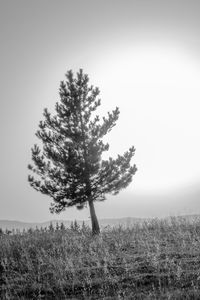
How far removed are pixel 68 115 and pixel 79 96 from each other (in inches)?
64.0

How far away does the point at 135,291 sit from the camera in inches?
279

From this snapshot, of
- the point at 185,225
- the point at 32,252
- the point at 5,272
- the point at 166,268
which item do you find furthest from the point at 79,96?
the point at 166,268

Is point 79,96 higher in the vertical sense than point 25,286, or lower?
higher

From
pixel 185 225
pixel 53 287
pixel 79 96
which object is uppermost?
pixel 79 96

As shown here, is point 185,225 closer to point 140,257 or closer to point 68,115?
point 140,257

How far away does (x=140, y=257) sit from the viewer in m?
9.74

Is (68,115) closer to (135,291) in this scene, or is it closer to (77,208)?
(77,208)

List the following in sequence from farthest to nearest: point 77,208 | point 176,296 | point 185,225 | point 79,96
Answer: point 79,96 < point 77,208 < point 185,225 < point 176,296

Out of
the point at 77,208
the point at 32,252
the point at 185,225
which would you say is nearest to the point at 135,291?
the point at 32,252

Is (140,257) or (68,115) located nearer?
(140,257)

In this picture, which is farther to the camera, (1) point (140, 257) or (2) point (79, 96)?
(2) point (79, 96)

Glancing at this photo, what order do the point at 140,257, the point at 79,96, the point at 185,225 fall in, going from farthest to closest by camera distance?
the point at 79,96 < the point at 185,225 < the point at 140,257

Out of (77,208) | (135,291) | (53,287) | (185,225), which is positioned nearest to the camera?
(135,291)

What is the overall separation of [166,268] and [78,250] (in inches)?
162
